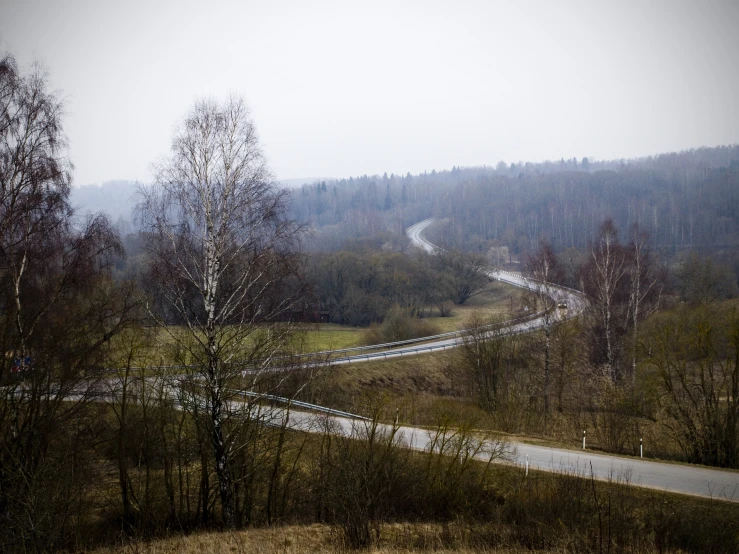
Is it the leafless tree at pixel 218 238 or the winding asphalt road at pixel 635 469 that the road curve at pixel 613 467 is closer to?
the winding asphalt road at pixel 635 469

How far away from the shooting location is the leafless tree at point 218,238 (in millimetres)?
13586

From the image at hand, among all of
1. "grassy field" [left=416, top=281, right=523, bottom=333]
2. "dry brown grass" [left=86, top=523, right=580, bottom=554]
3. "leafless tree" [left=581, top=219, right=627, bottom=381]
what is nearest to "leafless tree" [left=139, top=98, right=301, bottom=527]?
"dry brown grass" [left=86, top=523, right=580, bottom=554]

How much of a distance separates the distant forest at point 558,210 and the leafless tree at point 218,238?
2957 inches

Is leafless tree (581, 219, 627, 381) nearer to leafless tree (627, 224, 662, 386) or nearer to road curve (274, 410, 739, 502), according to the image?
leafless tree (627, 224, 662, 386)

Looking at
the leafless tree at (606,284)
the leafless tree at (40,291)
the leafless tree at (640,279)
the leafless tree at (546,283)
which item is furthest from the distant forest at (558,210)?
the leafless tree at (40,291)

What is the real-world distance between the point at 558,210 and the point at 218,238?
401 feet

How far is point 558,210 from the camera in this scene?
125625mm

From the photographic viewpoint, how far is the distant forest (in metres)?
109

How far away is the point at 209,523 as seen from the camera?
15359 mm

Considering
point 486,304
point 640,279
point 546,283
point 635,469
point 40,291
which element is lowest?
point 486,304

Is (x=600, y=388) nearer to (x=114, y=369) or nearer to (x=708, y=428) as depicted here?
(x=708, y=428)

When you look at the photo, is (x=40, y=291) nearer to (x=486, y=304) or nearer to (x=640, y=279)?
(x=640, y=279)

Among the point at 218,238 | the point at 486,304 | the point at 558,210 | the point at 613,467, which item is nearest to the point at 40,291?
the point at 218,238

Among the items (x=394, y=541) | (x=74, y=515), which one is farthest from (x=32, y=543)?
(x=394, y=541)
